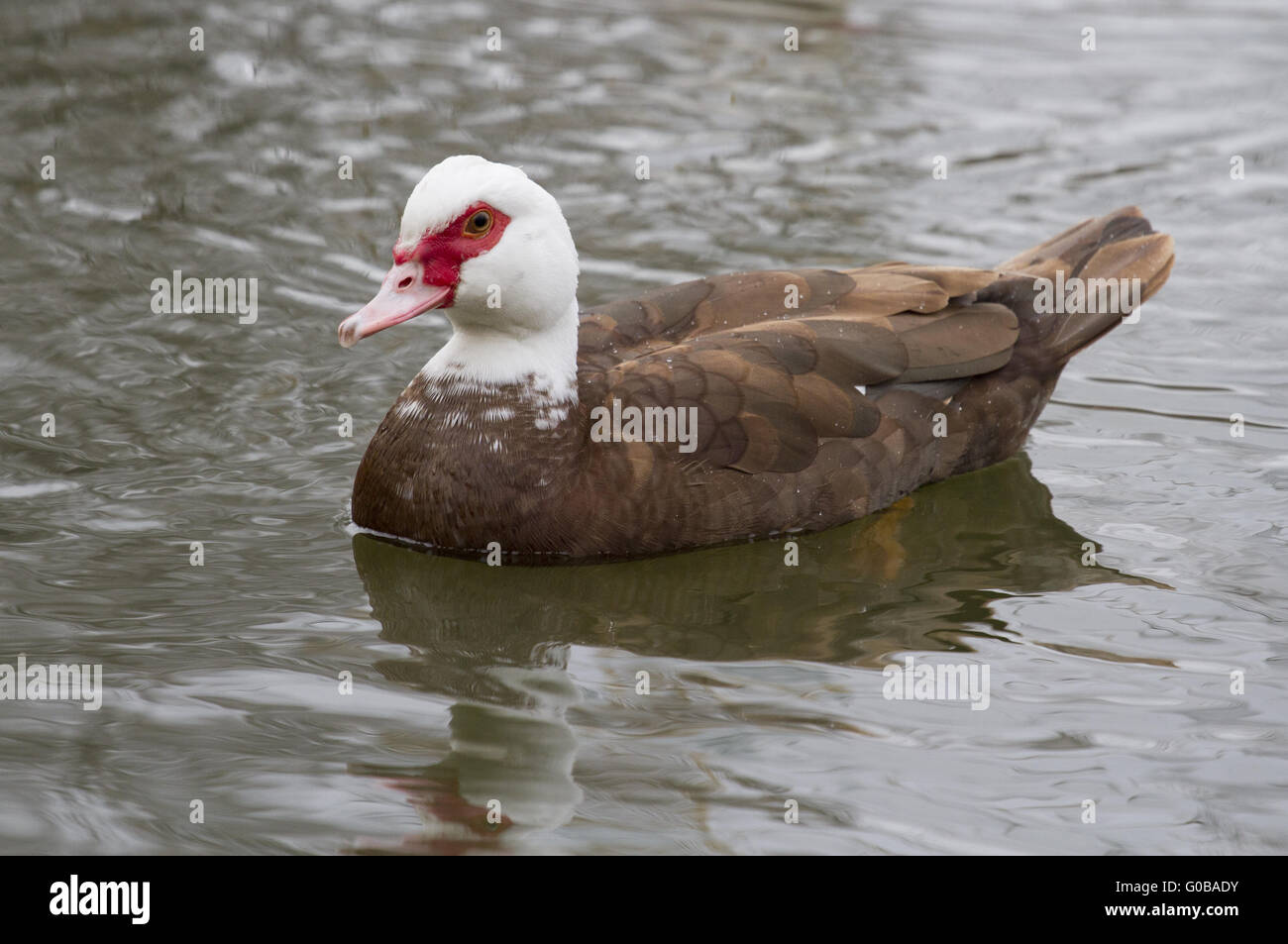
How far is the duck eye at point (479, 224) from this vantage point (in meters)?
6.07

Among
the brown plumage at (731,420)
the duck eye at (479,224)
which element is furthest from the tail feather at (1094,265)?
the duck eye at (479,224)

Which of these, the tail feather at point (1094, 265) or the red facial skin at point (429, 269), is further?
the tail feather at point (1094, 265)

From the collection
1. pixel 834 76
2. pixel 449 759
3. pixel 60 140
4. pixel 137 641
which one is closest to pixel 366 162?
pixel 60 140

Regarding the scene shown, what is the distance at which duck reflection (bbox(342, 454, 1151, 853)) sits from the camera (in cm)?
553

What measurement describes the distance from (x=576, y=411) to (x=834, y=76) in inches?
243

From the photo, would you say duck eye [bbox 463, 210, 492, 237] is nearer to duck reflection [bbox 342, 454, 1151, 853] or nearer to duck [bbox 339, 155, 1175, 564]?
duck [bbox 339, 155, 1175, 564]

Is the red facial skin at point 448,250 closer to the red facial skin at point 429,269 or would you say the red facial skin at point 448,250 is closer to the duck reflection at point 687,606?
the red facial skin at point 429,269

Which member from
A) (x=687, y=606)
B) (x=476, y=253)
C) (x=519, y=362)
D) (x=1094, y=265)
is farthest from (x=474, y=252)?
(x=1094, y=265)

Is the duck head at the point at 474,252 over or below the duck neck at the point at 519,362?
over

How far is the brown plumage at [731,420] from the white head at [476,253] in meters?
0.37

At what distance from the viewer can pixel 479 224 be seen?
6102mm

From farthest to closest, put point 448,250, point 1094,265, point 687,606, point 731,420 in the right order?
point 1094,265 → point 731,420 → point 687,606 → point 448,250

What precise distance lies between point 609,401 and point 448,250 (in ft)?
2.66

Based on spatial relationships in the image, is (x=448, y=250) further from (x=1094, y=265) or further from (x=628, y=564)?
→ (x=1094, y=265)
